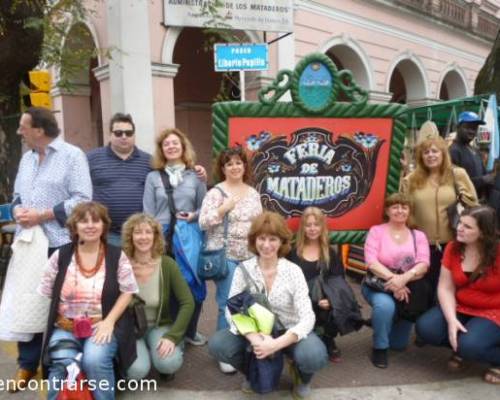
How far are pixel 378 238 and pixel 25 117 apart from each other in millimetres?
2538

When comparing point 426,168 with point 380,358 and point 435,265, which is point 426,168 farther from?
point 380,358

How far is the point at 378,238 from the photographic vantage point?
360cm

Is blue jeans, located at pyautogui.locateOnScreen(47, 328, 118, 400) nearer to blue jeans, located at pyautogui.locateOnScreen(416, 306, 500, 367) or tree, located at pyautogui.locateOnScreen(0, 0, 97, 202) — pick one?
blue jeans, located at pyautogui.locateOnScreen(416, 306, 500, 367)

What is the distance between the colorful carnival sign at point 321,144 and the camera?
11.9 feet

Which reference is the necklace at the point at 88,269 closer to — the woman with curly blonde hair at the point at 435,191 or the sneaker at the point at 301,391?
the sneaker at the point at 301,391

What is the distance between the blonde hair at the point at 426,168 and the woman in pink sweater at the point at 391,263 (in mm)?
190

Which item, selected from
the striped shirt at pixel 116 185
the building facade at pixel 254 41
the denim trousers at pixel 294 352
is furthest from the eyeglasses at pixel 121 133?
the building facade at pixel 254 41

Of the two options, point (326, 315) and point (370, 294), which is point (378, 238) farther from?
point (326, 315)

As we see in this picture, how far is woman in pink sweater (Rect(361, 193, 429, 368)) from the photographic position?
3420mm

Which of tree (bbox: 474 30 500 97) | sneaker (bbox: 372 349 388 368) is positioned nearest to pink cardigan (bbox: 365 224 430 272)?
sneaker (bbox: 372 349 388 368)

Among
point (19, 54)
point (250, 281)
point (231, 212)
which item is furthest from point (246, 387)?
point (19, 54)

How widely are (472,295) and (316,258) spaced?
1041 millimetres

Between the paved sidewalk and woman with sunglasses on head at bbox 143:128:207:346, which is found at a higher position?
woman with sunglasses on head at bbox 143:128:207:346

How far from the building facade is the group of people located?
292 centimetres
